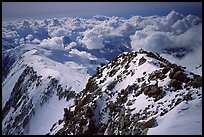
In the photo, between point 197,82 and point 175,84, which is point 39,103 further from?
point 197,82

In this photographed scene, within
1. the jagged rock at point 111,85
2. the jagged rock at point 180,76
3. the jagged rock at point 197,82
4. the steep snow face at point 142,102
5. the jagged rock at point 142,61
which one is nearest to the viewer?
the steep snow face at point 142,102

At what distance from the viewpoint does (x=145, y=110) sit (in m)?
33.6

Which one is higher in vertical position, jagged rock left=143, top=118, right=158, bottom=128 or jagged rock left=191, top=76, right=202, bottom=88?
jagged rock left=191, top=76, right=202, bottom=88

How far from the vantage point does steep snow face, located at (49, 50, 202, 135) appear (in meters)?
28.6

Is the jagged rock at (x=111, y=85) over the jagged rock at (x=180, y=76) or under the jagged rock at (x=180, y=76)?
under

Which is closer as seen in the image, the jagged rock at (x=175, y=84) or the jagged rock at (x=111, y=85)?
the jagged rock at (x=175, y=84)

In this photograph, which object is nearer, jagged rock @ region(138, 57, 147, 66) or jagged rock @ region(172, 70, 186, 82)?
jagged rock @ region(172, 70, 186, 82)

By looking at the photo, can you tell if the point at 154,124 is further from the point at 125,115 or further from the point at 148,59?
the point at 148,59

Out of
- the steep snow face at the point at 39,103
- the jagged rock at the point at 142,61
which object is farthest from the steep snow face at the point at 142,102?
the steep snow face at the point at 39,103

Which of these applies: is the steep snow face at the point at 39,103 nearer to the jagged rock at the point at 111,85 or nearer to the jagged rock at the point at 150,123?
the jagged rock at the point at 111,85

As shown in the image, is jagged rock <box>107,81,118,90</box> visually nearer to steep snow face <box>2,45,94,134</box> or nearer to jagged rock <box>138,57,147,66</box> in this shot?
jagged rock <box>138,57,147,66</box>

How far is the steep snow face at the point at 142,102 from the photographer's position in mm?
28562

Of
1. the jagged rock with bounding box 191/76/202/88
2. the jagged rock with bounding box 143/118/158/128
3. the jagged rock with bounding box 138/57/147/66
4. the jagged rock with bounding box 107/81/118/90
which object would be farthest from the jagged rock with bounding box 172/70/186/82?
the jagged rock with bounding box 107/81/118/90

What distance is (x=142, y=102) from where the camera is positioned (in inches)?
1411
